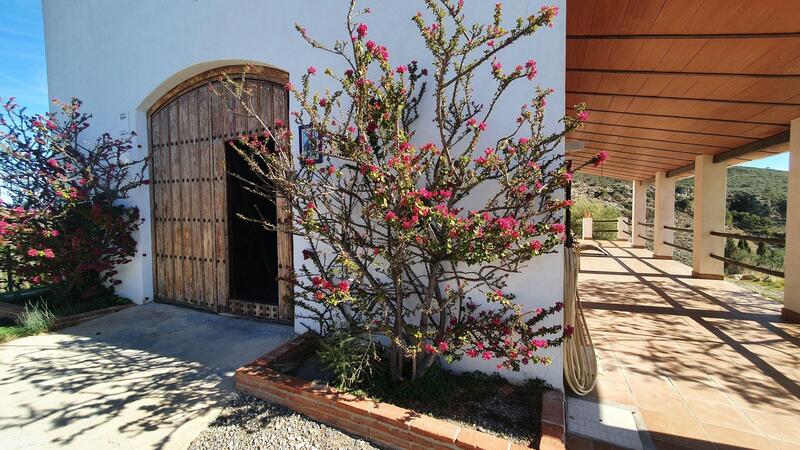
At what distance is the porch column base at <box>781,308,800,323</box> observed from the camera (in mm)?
5012

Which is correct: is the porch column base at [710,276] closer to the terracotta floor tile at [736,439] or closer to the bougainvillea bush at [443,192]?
the terracotta floor tile at [736,439]

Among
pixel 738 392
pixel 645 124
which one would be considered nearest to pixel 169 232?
pixel 738 392

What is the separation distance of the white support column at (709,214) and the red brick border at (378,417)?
293 inches

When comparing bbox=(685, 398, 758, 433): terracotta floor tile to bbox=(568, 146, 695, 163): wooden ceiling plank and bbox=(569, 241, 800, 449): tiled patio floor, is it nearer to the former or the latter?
bbox=(569, 241, 800, 449): tiled patio floor

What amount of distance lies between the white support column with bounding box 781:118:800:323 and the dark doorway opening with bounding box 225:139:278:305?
7.22 m

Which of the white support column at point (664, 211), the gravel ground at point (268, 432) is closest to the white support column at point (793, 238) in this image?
the white support column at point (664, 211)

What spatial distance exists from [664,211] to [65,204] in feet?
44.3

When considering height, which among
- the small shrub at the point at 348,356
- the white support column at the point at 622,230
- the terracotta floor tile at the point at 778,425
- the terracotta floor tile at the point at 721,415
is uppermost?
the white support column at the point at 622,230

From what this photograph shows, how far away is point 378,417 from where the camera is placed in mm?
2410

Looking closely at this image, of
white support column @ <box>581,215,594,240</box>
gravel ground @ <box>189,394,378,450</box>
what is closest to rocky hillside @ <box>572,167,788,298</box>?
white support column @ <box>581,215,594,240</box>

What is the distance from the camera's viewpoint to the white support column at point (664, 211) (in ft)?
34.2

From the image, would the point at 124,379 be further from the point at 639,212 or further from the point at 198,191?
the point at 639,212

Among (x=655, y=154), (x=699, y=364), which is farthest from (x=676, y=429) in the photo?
(x=655, y=154)

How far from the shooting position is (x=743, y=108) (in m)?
4.57
